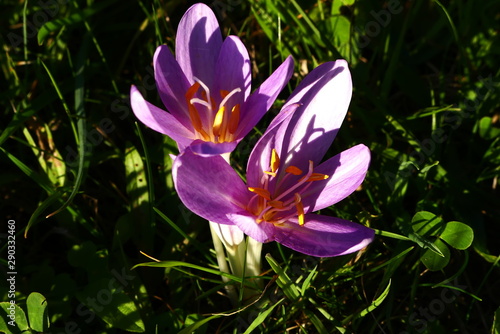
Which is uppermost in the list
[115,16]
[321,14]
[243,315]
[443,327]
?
[115,16]

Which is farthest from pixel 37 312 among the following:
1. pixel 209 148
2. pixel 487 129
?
pixel 487 129

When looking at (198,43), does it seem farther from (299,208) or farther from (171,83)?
(299,208)

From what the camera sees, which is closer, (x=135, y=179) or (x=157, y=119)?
(x=157, y=119)

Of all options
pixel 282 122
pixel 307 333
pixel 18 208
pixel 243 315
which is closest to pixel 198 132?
pixel 282 122

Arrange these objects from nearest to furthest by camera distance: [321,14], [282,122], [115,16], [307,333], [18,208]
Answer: [282,122]
[307,333]
[18,208]
[321,14]
[115,16]

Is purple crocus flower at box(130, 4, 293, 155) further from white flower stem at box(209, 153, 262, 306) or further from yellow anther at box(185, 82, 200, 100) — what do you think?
white flower stem at box(209, 153, 262, 306)

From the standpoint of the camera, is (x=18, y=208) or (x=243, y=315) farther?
(x=18, y=208)

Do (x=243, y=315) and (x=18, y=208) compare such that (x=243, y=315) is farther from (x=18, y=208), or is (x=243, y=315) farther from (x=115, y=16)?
(x=115, y=16)
